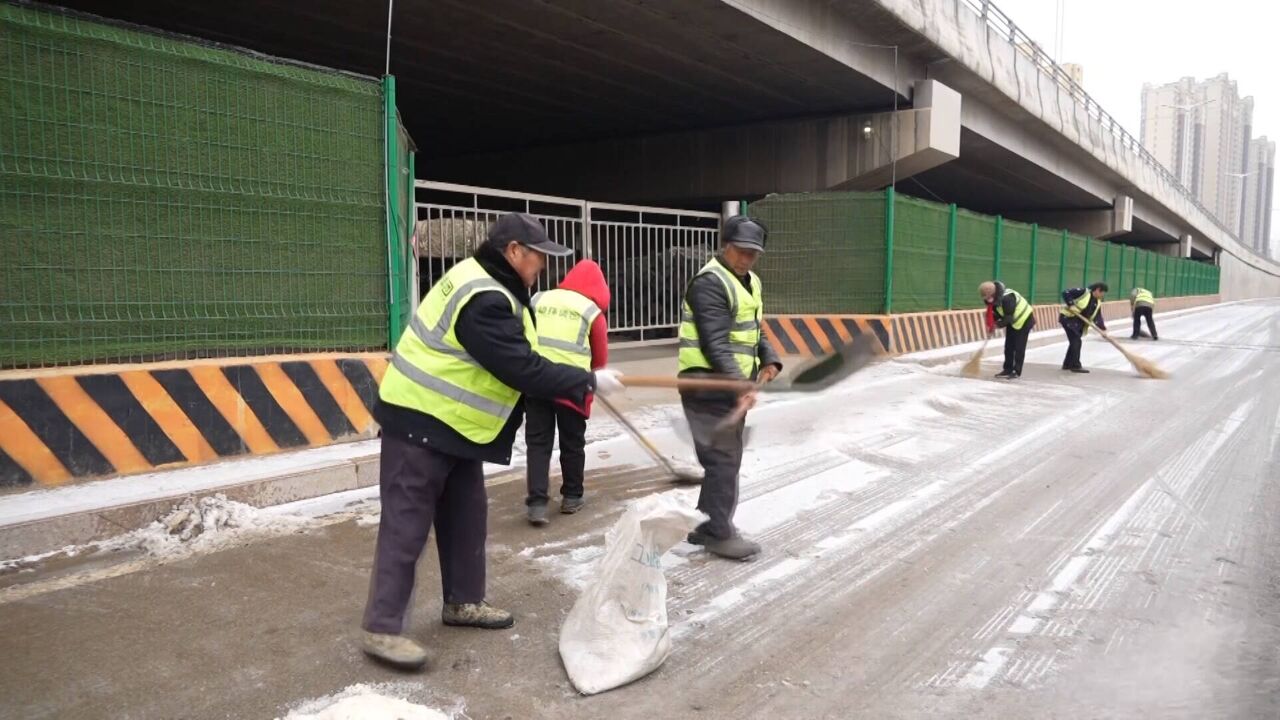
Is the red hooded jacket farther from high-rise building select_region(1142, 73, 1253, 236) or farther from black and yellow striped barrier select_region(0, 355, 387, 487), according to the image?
high-rise building select_region(1142, 73, 1253, 236)

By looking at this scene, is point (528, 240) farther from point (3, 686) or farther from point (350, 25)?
point (350, 25)

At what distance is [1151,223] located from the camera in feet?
126

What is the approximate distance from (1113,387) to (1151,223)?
32.8 m

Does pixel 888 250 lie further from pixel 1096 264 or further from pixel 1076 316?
pixel 1096 264

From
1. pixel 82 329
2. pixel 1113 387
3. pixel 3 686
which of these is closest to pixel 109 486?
pixel 82 329

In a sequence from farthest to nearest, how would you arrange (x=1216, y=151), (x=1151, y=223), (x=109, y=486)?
(x=1216, y=151), (x=1151, y=223), (x=109, y=486)

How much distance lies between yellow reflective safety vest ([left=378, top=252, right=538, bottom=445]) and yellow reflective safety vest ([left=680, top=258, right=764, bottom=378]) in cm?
148

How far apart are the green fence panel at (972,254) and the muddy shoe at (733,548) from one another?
1259 centimetres

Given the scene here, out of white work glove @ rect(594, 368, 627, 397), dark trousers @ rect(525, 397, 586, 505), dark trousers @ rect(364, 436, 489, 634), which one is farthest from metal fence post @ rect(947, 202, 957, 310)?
dark trousers @ rect(364, 436, 489, 634)

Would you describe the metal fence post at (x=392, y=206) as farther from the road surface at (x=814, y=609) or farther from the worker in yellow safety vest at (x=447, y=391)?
the worker in yellow safety vest at (x=447, y=391)

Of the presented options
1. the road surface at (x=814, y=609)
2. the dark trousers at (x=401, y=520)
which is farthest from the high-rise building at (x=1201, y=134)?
the dark trousers at (x=401, y=520)

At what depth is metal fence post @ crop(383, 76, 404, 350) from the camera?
21.9 ft

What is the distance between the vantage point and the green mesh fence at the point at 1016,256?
1788 cm

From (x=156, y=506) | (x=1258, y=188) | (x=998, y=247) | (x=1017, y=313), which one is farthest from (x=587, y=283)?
(x=1258, y=188)
